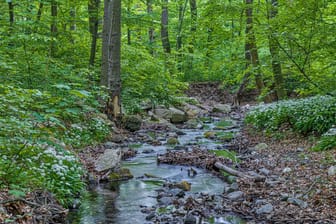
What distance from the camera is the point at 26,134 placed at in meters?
5.26

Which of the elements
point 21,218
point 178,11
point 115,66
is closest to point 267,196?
point 21,218

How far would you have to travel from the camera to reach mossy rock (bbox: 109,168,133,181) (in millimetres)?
7680

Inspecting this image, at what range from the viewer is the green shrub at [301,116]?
Result: 366 inches

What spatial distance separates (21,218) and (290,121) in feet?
25.9

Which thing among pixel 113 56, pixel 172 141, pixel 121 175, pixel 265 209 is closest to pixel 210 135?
pixel 172 141

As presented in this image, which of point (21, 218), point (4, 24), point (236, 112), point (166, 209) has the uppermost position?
point (4, 24)

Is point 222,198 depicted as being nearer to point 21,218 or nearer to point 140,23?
point 21,218

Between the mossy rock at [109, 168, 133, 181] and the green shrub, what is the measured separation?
465 centimetres

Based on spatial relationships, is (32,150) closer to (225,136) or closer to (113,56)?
(113,56)

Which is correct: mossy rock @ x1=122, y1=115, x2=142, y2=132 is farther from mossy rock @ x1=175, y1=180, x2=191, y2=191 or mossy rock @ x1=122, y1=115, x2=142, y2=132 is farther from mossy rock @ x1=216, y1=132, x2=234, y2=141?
mossy rock @ x1=175, y1=180, x2=191, y2=191

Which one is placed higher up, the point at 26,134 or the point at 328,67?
the point at 328,67

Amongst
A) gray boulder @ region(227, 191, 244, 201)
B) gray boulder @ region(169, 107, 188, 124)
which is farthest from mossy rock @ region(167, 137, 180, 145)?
gray boulder @ region(227, 191, 244, 201)

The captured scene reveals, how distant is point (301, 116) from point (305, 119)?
0.31m

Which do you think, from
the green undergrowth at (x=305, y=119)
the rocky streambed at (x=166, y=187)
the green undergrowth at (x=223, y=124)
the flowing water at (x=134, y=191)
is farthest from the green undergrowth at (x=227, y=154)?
the green undergrowth at (x=223, y=124)
